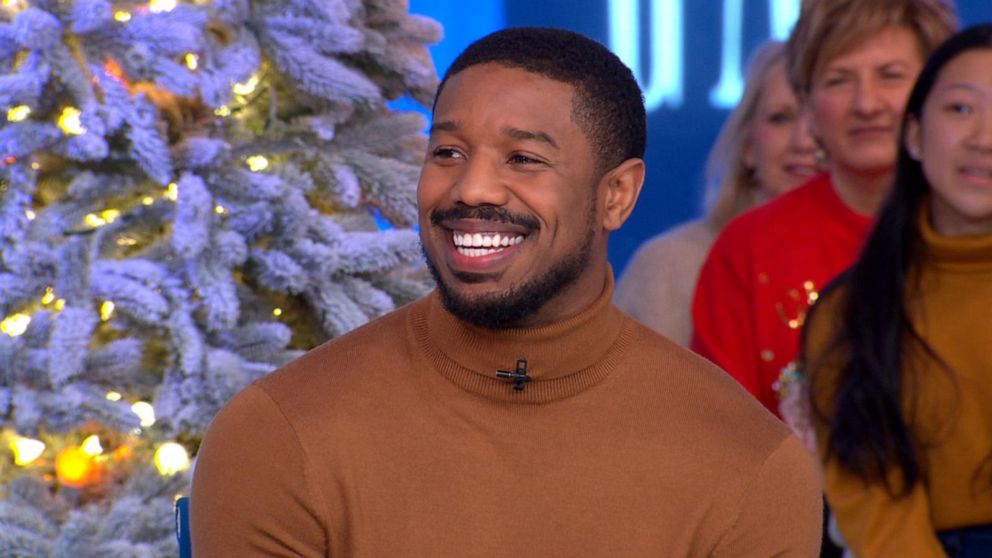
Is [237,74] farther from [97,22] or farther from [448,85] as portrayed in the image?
[448,85]

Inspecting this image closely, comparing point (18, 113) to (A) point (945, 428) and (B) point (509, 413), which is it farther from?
(A) point (945, 428)

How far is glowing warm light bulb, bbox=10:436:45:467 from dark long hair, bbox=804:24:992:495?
1.26 meters

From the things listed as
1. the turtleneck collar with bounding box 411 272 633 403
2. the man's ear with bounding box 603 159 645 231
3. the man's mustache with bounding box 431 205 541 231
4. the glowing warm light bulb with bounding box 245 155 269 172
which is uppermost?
the man's mustache with bounding box 431 205 541 231

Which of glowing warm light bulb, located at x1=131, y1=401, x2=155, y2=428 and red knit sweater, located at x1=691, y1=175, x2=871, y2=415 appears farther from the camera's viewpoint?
red knit sweater, located at x1=691, y1=175, x2=871, y2=415

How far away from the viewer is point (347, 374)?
65.9 inches

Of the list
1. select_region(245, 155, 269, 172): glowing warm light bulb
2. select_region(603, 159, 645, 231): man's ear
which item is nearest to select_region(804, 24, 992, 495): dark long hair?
select_region(603, 159, 645, 231): man's ear

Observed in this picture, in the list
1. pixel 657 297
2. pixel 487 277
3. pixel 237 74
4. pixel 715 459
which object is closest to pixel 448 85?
pixel 487 277

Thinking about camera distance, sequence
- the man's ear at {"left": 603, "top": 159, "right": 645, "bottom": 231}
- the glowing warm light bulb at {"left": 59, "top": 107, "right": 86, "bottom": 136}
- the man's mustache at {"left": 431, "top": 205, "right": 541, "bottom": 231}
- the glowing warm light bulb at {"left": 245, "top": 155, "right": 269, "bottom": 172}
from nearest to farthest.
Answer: the man's mustache at {"left": 431, "top": 205, "right": 541, "bottom": 231}
the man's ear at {"left": 603, "top": 159, "right": 645, "bottom": 231}
the glowing warm light bulb at {"left": 59, "top": 107, "right": 86, "bottom": 136}
the glowing warm light bulb at {"left": 245, "top": 155, "right": 269, "bottom": 172}

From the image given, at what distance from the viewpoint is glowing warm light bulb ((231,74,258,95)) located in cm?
253

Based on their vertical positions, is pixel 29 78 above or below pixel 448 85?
below

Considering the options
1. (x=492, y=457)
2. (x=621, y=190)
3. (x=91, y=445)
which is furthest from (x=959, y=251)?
(x=91, y=445)

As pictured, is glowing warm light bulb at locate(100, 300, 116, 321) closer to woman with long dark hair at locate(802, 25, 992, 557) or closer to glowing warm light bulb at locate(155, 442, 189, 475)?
glowing warm light bulb at locate(155, 442, 189, 475)

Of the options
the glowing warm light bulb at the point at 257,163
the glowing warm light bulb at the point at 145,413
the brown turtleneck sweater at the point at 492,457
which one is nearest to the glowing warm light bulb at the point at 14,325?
the glowing warm light bulb at the point at 145,413

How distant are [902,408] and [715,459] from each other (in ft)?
2.06
